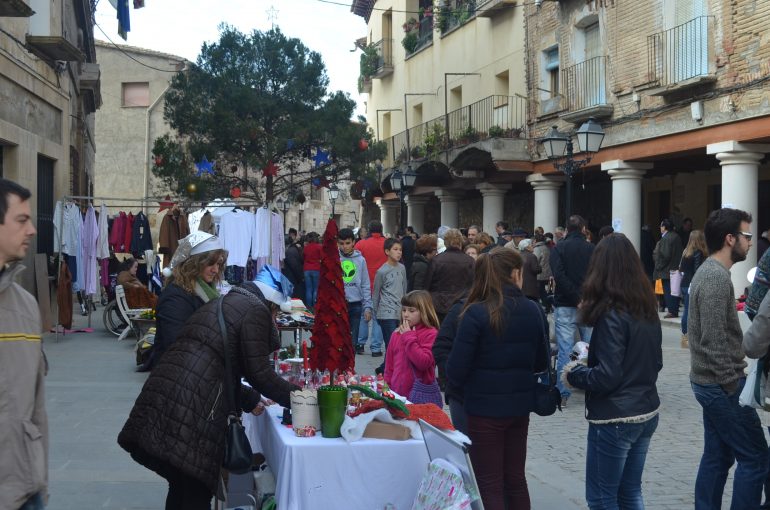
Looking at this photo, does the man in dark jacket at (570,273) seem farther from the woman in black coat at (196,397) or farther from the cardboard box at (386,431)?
the woman in black coat at (196,397)

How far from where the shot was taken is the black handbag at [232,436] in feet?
13.6

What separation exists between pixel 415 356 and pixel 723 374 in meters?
2.37

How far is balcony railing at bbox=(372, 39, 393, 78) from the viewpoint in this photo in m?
38.2

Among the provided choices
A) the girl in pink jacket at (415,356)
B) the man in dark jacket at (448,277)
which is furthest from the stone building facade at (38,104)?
the girl in pink jacket at (415,356)

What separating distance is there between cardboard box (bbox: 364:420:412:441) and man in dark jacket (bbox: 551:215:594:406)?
5.15 metres

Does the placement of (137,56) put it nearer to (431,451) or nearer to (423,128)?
(423,128)

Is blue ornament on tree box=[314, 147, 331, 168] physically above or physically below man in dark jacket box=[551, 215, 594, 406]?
above

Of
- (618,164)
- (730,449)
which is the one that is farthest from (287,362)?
(618,164)

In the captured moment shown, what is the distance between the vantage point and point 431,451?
433cm

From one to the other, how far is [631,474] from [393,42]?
35.0 meters

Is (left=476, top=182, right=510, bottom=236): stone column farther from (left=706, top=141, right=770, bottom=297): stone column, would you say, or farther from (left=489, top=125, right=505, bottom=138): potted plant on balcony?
(left=706, top=141, right=770, bottom=297): stone column

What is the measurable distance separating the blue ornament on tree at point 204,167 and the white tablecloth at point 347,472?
82.6 ft

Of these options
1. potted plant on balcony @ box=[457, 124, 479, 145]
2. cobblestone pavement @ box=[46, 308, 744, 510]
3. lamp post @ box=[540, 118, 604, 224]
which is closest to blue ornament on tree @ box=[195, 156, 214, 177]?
potted plant on balcony @ box=[457, 124, 479, 145]

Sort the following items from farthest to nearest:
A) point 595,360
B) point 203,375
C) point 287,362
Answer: point 287,362, point 595,360, point 203,375
